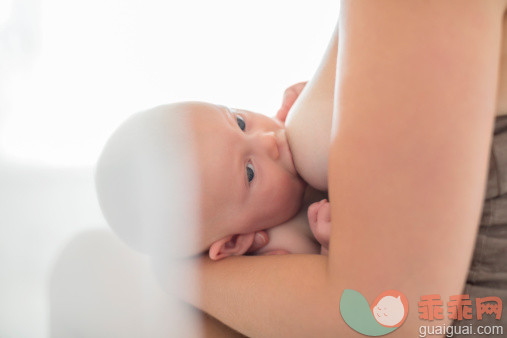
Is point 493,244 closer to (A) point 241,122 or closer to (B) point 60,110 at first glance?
(A) point 241,122

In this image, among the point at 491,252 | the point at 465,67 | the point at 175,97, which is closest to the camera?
the point at 465,67

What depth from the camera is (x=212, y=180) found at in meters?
0.87

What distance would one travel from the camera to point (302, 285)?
25.1 inches

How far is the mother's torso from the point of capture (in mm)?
809

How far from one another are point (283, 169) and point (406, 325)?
0.46 metres

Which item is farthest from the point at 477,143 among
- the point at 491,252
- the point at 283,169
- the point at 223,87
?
the point at 223,87

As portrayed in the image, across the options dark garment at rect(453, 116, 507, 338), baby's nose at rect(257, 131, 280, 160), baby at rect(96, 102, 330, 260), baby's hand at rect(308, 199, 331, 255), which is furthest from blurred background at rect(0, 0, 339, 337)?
dark garment at rect(453, 116, 507, 338)

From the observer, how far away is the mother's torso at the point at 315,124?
0.81 meters

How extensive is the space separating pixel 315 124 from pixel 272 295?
30 cm

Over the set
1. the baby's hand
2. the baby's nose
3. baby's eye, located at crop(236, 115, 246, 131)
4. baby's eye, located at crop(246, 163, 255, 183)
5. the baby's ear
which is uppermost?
baby's eye, located at crop(236, 115, 246, 131)

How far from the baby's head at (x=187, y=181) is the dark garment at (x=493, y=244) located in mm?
417

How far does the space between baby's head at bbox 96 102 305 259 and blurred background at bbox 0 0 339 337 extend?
55 millimetres

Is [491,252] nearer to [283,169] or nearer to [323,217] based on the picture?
[323,217]

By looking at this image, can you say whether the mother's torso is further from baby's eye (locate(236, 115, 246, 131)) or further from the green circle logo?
the green circle logo
